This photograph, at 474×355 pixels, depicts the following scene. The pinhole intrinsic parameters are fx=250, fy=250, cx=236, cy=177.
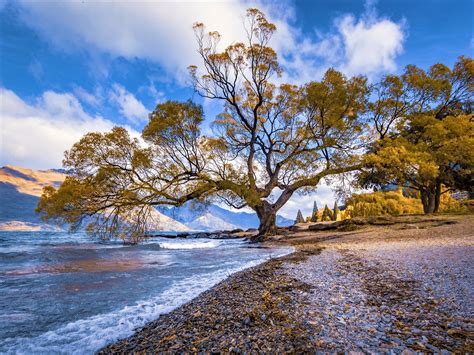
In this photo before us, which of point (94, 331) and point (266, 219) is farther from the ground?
point (266, 219)

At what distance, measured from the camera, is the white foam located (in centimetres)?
304

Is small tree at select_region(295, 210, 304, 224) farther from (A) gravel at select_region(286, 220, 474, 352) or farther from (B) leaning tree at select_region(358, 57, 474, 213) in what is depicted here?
(A) gravel at select_region(286, 220, 474, 352)

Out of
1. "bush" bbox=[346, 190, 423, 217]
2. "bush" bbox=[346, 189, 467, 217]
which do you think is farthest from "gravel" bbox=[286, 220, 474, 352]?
"bush" bbox=[346, 190, 423, 217]

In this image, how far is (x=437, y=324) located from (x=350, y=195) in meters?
20.1

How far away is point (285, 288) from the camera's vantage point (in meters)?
4.55

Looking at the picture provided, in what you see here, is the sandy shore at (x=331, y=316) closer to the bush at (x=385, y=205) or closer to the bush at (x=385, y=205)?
the bush at (x=385, y=205)

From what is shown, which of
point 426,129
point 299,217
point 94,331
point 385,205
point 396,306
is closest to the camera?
point 396,306

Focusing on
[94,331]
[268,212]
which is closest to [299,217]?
[268,212]

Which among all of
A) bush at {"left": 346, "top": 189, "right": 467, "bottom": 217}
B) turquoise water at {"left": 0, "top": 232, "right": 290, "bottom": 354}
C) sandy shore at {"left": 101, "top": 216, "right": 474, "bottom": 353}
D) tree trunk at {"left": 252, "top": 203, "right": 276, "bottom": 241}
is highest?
bush at {"left": 346, "top": 189, "right": 467, "bottom": 217}

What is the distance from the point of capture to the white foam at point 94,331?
9.97 feet

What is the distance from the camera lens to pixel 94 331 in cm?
346

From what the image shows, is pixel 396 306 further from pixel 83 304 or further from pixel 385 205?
pixel 385 205

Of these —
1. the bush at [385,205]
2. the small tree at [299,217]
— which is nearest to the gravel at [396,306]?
the bush at [385,205]

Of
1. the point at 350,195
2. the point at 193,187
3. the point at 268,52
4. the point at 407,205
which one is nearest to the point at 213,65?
the point at 268,52
